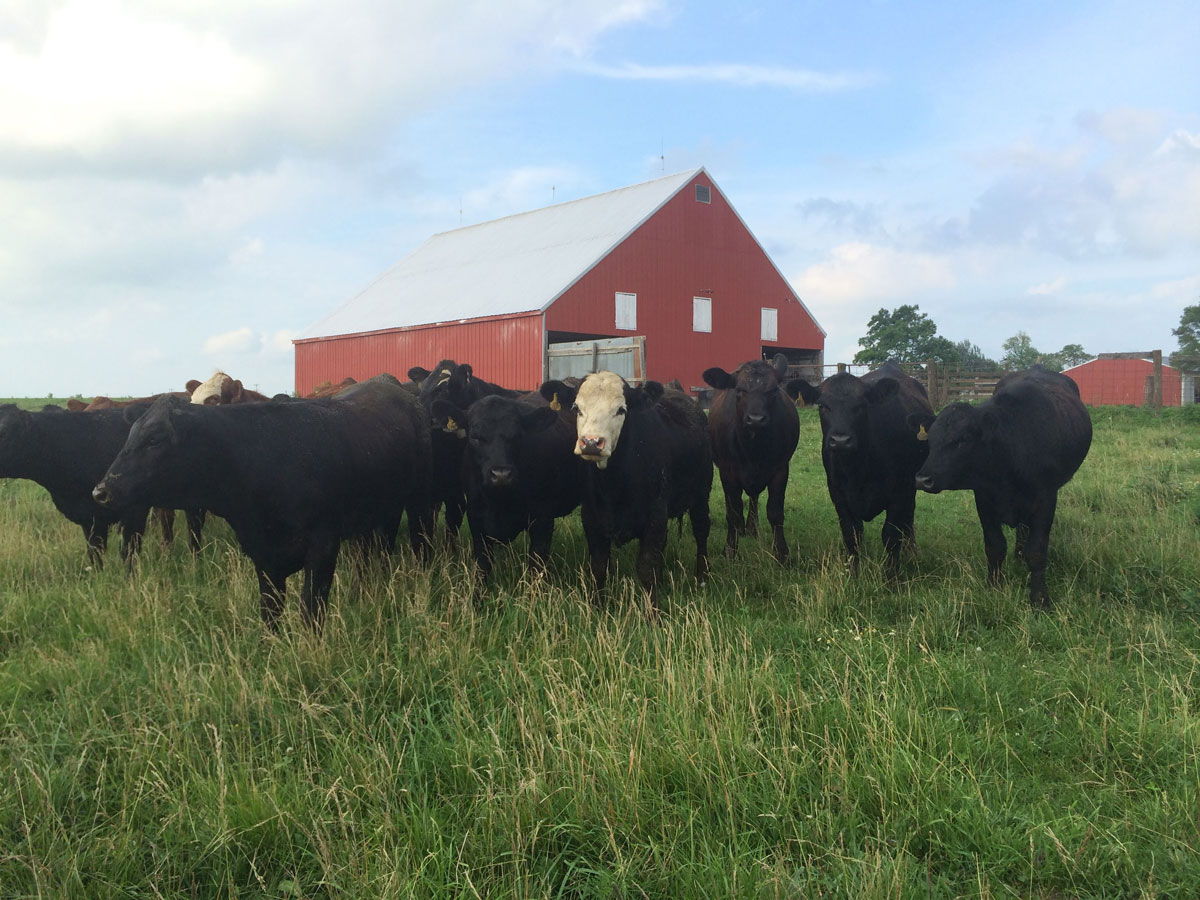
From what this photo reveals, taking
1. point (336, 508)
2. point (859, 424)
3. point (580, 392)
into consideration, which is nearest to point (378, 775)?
point (336, 508)

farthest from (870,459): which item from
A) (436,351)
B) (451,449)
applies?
(436,351)

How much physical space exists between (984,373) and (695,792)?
2784cm

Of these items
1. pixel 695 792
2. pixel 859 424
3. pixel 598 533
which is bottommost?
pixel 695 792

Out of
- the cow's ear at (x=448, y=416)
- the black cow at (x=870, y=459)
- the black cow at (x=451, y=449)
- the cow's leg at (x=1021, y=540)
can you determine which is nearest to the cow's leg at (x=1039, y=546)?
the cow's leg at (x=1021, y=540)

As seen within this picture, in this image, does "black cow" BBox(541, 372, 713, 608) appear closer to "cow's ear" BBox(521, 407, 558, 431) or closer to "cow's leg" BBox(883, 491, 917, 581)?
Result: "cow's ear" BBox(521, 407, 558, 431)

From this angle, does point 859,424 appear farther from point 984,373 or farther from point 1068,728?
point 984,373

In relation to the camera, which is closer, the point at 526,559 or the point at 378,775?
the point at 378,775

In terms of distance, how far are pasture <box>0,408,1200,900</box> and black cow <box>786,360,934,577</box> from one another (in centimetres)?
144

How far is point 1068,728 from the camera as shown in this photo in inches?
159

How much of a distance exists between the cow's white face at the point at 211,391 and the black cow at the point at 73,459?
1015mm

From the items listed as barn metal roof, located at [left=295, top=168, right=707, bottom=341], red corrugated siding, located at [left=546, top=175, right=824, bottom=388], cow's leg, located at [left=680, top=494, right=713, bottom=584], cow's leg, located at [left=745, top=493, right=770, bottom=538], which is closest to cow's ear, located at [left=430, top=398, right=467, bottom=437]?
cow's leg, located at [left=680, top=494, right=713, bottom=584]

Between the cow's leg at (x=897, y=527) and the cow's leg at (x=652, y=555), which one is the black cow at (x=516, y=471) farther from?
the cow's leg at (x=897, y=527)

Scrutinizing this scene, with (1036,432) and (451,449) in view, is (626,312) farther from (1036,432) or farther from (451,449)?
(1036,432)

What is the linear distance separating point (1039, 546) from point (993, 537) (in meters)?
0.36
